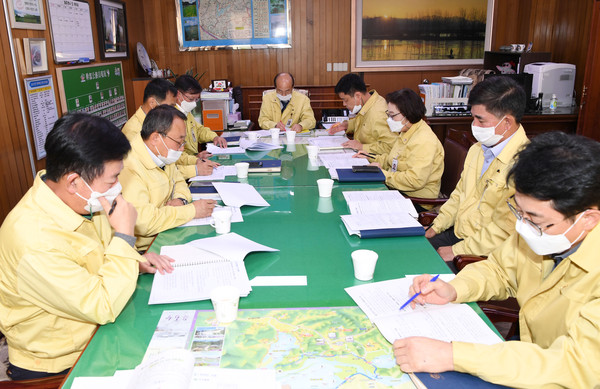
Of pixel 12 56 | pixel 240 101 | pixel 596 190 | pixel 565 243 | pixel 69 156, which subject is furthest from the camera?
pixel 240 101

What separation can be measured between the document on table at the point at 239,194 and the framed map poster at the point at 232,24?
4047mm

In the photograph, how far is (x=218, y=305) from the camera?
1.29 m

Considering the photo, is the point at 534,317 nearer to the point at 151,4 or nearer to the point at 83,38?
the point at 83,38

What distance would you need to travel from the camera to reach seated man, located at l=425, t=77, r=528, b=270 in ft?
6.98

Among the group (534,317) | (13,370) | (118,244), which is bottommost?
(13,370)

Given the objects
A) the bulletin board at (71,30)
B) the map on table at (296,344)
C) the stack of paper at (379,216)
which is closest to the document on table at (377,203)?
the stack of paper at (379,216)

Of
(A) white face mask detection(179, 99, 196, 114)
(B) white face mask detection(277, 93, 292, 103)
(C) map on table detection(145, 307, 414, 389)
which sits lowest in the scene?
(C) map on table detection(145, 307, 414, 389)

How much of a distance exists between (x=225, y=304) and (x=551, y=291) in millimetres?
925

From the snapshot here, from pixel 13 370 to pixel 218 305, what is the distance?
0.73 meters

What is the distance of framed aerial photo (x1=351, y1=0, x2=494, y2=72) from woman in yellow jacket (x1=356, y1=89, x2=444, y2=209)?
340 cm

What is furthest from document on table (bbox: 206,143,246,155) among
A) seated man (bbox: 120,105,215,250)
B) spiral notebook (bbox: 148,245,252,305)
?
spiral notebook (bbox: 148,245,252,305)

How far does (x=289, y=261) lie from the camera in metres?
1.71

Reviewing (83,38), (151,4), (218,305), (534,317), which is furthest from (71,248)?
(151,4)

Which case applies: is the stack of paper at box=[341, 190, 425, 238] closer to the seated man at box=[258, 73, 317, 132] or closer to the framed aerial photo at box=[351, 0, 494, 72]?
the seated man at box=[258, 73, 317, 132]
